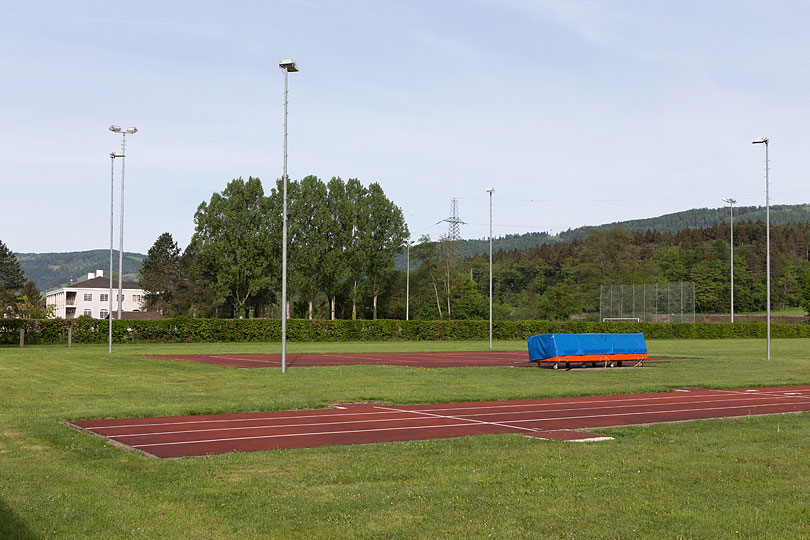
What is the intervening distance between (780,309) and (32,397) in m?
164

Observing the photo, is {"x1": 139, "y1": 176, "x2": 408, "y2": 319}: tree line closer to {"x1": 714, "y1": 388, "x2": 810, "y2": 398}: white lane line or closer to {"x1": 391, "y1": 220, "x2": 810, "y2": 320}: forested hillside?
{"x1": 391, "y1": 220, "x2": 810, "y2": 320}: forested hillside

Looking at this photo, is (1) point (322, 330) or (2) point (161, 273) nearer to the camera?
(1) point (322, 330)

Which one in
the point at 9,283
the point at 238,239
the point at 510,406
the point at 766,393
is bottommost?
the point at 766,393

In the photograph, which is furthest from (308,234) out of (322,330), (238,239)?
(322,330)

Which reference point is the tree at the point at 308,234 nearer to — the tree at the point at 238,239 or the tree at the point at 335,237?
the tree at the point at 335,237

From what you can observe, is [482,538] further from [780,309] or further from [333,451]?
[780,309]

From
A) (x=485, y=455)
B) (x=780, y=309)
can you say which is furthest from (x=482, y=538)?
(x=780, y=309)

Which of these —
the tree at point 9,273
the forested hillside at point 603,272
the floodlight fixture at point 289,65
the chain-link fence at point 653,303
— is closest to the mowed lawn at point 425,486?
the floodlight fixture at point 289,65

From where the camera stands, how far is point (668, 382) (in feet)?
84.2

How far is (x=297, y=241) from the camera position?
9012 centimetres

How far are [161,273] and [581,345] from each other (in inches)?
3991

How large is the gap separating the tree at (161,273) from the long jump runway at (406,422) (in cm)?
10708

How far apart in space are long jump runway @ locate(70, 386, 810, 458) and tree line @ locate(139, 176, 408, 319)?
232 ft

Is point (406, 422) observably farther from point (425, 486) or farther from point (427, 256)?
point (427, 256)
